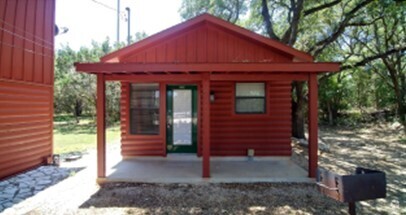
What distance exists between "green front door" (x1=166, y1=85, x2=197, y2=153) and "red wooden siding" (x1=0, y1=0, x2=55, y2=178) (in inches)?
127

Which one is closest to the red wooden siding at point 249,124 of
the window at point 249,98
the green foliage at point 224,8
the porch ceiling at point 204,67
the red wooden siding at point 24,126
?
the window at point 249,98

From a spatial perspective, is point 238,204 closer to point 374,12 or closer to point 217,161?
point 217,161

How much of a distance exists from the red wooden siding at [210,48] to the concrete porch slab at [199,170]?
8.63 feet

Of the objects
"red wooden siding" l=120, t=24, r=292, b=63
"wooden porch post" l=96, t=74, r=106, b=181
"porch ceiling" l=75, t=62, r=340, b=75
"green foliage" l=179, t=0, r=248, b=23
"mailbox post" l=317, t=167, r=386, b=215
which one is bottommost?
"mailbox post" l=317, t=167, r=386, b=215

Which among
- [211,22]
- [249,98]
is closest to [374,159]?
[249,98]

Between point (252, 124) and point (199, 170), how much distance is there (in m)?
2.15

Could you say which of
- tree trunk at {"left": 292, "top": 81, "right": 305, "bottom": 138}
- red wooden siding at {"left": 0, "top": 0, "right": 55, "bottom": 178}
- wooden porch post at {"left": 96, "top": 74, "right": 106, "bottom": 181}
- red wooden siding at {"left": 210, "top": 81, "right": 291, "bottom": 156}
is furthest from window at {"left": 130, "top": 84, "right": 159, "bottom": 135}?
tree trunk at {"left": 292, "top": 81, "right": 305, "bottom": 138}

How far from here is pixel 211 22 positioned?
7680 mm

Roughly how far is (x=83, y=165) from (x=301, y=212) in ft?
18.4

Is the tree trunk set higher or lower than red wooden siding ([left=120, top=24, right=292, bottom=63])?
lower

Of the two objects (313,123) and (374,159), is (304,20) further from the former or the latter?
(313,123)

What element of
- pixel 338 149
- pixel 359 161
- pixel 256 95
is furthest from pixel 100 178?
pixel 338 149

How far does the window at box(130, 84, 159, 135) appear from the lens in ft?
26.6

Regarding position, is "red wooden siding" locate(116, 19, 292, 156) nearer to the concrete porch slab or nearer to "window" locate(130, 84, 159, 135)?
"window" locate(130, 84, 159, 135)
